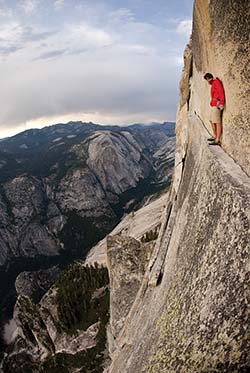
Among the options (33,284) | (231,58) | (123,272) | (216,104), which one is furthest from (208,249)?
(33,284)

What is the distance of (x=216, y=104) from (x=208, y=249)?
23.9 ft

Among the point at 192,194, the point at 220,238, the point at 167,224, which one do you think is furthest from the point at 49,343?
the point at 220,238

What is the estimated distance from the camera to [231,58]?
15.7 m

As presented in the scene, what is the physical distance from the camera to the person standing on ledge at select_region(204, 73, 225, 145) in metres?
17.4

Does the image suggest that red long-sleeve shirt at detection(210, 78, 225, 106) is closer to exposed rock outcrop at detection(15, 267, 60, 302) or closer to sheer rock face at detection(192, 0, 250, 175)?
sheer rock face at detection(192, 0, 250, 175)

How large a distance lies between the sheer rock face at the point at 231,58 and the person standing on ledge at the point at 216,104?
353mm

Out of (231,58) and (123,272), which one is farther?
(123,272)

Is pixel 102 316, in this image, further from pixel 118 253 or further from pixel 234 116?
pixel 234 116

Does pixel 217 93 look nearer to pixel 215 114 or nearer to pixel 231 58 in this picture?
pixel 215 114

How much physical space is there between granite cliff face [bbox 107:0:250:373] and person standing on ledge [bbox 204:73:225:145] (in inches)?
17.9

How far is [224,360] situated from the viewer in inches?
426

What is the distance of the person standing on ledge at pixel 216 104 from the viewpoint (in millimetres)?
17359

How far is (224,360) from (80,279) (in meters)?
73.4

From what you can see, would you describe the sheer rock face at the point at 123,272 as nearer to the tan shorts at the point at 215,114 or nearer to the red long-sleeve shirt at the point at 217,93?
the tan shorts at the point at 215,114
